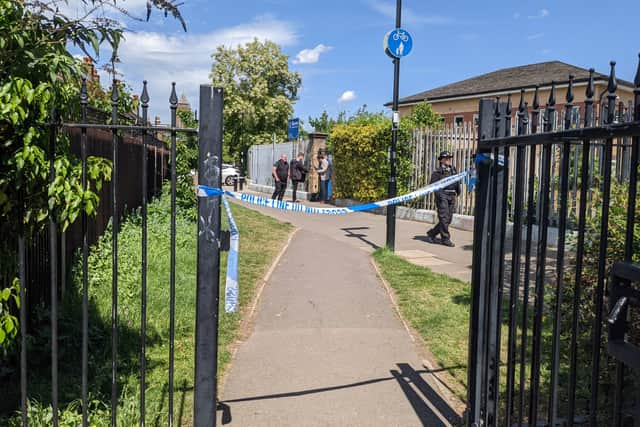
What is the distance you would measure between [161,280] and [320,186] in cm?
1579

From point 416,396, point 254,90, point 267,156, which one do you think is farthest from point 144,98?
point 254,90

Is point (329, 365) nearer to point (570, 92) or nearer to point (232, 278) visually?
point (232, 278)

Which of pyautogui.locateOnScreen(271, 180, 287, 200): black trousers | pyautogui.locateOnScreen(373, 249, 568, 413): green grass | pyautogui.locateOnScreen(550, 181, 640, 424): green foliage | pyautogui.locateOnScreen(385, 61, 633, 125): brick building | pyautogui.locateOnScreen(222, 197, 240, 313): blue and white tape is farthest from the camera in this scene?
pyautogui.locateOnScreen(385, 61, 633, 125): brick building

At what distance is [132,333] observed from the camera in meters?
5.40

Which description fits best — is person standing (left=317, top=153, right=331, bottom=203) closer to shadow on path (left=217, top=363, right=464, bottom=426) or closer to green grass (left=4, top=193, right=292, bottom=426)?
green grass (left=4, top=193, right=292, bottom=426)

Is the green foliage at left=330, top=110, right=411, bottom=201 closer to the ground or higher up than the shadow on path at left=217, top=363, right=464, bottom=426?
higher up

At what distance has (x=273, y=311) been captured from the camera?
6.95m

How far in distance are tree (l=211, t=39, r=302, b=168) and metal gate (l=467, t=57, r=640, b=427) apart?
4598 cm

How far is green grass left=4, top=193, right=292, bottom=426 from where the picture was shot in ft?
13.4

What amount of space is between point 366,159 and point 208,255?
15728 millimetres

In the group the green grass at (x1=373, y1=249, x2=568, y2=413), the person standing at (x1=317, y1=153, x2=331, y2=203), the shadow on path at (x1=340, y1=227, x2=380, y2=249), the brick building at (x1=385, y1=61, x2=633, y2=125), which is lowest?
the green grass at (x1=373, y1=249, x2=568, y2=413)

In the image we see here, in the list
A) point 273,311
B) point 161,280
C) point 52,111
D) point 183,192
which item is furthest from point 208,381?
point 183,192

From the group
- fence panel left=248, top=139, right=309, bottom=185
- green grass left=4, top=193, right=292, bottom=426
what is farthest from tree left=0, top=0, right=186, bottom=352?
fence panel left=248, top=139, right=309, bottom=185

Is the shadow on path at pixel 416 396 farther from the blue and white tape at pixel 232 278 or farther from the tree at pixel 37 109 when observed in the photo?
the tree at pixel 37 109
